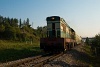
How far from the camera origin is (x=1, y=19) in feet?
517

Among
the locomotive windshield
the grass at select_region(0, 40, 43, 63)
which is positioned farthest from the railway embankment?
the grass at select_region(0, 40, 43, 63)

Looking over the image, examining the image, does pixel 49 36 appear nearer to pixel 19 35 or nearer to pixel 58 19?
pixel 58 19

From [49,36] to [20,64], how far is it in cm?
975


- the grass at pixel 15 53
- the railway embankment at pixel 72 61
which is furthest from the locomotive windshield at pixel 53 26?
the grass at pixel 15 53

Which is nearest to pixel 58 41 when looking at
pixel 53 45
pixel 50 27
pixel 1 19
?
pixel 53 45

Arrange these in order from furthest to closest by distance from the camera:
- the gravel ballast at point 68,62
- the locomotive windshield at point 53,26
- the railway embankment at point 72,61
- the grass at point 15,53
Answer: the locomotive windshield at point 53,26 → the grass at point 15,53 → the railway embankment at point 72,61 → the gravel ballast at point 68,62

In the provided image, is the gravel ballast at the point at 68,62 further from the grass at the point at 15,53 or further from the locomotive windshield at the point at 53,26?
the grass at the point at 15,53


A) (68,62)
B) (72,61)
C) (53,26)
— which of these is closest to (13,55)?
(53,26)

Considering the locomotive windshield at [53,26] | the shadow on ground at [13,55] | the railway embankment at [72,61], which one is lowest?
the railway embankment at [72,61]

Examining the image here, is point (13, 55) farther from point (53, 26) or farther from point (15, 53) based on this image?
point (53, 26)

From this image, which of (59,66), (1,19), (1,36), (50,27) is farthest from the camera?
(1,19)

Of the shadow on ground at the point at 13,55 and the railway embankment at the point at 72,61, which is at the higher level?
the shadow on ground at the point at 13,55

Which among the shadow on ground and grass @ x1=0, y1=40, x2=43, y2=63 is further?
grass @ x1=0, y1=40, x2=43, y2=63

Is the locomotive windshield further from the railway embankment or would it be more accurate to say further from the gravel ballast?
the gravel ballast
